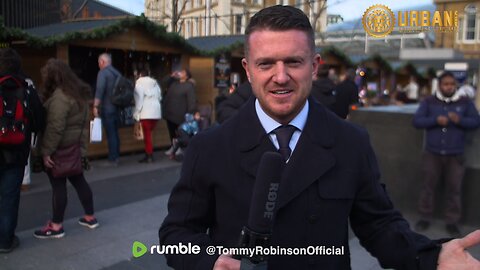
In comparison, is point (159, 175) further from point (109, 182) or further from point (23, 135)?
point (23, 135)

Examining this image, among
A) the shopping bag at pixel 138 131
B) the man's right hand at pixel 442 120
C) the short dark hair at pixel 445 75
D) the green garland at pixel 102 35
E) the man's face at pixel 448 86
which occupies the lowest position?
the shopping bag at pixel 138 131

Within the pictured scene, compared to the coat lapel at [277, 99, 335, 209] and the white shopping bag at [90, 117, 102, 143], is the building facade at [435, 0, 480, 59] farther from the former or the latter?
the white shopping bag at [90, 117, 102, 143]

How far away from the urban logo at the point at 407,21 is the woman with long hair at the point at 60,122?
10.1 ft

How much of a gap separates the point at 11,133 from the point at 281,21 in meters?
3.60

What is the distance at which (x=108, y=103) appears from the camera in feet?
27.5

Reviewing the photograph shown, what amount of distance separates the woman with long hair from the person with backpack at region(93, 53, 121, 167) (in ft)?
9.72

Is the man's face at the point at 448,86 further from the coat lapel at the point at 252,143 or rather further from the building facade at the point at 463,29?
the coat lapel at the point at 252,143

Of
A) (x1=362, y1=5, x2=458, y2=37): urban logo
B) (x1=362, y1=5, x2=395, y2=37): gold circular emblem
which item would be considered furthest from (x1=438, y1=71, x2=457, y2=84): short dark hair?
(x1=362, y1=5, x2=395, y2=37): gold circular emblem

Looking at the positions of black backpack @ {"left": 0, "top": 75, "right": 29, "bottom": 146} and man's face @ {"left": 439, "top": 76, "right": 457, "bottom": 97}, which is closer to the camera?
black backpack @ {"left": 0, "top": 75, "right": 29, "bottom": 146}

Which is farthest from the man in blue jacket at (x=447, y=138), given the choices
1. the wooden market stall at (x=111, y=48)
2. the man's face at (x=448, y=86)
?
the wooden market stall at (x=111, y=48)

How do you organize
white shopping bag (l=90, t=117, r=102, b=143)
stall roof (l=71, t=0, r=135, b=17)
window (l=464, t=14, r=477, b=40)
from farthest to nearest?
stall roof (l=71, t=0, r=135, b=17) < white shopping bag (l=90, t=117, r=102, b=143) < window (l=464, t=14, r=477, b=40)

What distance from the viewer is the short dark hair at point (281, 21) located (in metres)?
1.49

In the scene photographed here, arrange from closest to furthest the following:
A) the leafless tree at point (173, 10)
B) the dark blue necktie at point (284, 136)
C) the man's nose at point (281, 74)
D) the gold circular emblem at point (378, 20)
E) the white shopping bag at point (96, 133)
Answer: the man's nose at point (281, 74) → the dark blue necktie at point (284, 136) → the gold circular emblem at point (378, 20) → the white shopping bag at point (96, 133) → the leafless tree at point (173, 10)

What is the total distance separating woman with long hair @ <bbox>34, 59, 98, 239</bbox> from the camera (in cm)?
467
